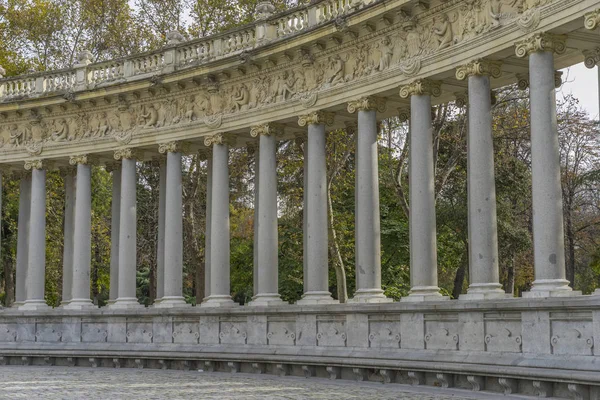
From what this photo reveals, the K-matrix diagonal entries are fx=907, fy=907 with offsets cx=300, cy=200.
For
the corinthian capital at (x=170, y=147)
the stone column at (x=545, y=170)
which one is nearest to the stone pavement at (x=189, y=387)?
the stone column at (x=545, y=170)

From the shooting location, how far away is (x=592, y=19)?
2975 cm

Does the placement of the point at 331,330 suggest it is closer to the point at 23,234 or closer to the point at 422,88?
the point at 422,88

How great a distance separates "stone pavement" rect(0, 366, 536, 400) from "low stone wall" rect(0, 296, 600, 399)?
0.93 meters

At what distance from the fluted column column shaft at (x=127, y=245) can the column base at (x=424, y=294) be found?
19302 millimetres

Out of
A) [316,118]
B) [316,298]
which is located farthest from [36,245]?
[316,118]

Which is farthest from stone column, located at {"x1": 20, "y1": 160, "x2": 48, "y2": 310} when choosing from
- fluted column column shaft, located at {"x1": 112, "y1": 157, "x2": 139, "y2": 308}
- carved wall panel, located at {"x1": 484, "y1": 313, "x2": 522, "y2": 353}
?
carved wall panel, located at {"x1": 484, "y1": 313, "x2": 522, "y2": 353}

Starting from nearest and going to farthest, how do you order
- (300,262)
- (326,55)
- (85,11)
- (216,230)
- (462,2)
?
(462,2), (326,55), (216,230), (300,262), (85,11)

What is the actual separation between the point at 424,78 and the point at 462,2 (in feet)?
11.7

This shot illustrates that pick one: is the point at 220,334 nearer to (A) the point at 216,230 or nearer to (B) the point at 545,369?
(A) the point at 216,230

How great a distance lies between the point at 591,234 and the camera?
267 feet

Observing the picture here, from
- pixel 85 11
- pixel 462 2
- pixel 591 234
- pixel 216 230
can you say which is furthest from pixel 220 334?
→ pixel 591 234

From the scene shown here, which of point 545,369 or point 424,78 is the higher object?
point 424,78

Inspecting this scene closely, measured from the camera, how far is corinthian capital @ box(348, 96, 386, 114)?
40.9 meters

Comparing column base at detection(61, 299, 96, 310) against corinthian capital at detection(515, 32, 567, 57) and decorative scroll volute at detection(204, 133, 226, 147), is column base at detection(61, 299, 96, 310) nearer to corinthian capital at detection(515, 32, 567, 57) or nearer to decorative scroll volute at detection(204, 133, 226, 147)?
decorative scroll volute at detection(204, 133, 226, 147)
